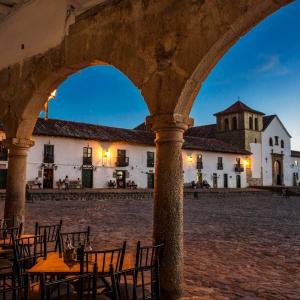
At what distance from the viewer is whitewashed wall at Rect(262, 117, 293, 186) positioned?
1679 inches

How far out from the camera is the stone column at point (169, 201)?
12.0 feet

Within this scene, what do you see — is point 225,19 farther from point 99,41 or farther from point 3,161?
point 3,161

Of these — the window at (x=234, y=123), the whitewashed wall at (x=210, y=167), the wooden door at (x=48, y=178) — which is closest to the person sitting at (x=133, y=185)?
the whitewashed wall at (x=210, y=167)

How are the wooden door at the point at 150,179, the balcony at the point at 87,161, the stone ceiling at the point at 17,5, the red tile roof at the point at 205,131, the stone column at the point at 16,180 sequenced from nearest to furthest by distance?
the stone ceiling at the point at 17,5
the stone column at the point at 16,180
the balcony at the point at 87,161
the wooden door at the point at 150,179
the red tile roof at the point at 205,131

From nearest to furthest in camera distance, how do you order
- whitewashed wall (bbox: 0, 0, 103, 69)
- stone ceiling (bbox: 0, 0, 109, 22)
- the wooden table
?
the wooden table, stone ceiling (bbox: 0, 0, 109, 22), whitewashed wall (bbox: 0, 0, 103, 69)

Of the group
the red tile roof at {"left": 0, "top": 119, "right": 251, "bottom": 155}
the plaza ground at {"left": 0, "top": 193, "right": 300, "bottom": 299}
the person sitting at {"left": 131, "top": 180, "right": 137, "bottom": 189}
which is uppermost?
the red tile roof at {"left": 0, "top": 119, "right": 251, "bottom": 155}

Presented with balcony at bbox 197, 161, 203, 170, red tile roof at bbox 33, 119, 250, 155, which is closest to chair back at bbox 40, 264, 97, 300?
red tile roof at bbox 33, 119, 250, 155

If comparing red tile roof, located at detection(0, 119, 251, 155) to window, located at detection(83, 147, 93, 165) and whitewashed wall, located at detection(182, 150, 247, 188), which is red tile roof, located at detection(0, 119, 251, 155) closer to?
whitewashed wall, located at detection(182, 150, 247, 188)

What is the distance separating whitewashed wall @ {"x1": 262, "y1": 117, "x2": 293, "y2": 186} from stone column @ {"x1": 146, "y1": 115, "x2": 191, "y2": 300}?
133ft

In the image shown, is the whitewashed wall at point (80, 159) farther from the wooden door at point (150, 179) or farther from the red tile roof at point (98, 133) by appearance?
the red tile roof at point (98, 133)

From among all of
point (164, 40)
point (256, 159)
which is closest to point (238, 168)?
point (256, 159)

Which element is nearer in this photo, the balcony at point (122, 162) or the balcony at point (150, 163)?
the balcony at point (122, 162)

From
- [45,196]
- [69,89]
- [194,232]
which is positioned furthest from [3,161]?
[69,89]

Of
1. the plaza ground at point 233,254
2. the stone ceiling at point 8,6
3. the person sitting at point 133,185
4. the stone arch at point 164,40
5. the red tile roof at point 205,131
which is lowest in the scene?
the plaza ground at point 233,254
